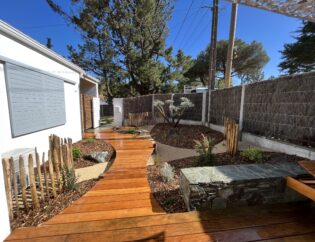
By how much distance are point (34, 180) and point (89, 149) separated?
124 inches

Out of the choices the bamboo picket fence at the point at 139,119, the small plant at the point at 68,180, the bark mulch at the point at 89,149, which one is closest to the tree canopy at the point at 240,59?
the bamboo picket fence at the point at 139,119

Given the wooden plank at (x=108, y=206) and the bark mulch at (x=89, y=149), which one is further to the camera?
the bark mulch at (x=89, y=149)

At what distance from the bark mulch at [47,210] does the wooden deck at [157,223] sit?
0.17 m

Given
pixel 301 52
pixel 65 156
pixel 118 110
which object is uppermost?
pixel 301 52

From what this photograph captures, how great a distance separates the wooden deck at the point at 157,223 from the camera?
1865 millimetres

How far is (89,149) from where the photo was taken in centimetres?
551

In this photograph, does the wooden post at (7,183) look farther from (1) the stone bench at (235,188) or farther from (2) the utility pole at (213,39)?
(2) the utility pole at (213,39)

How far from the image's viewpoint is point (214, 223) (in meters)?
2.07

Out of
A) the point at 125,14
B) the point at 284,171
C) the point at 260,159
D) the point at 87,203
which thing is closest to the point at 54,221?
the point at 87,203

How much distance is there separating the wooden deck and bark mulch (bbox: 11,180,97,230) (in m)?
0.17

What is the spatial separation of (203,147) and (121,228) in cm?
235

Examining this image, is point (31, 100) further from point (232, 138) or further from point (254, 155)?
point (254, 155)

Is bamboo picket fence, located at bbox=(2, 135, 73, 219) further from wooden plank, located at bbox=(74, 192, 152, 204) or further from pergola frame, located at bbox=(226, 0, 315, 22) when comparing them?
pergola frame, located at bbox=(226, 0, 315, 22)

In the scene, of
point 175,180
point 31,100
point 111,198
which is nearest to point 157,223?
point 111,198
